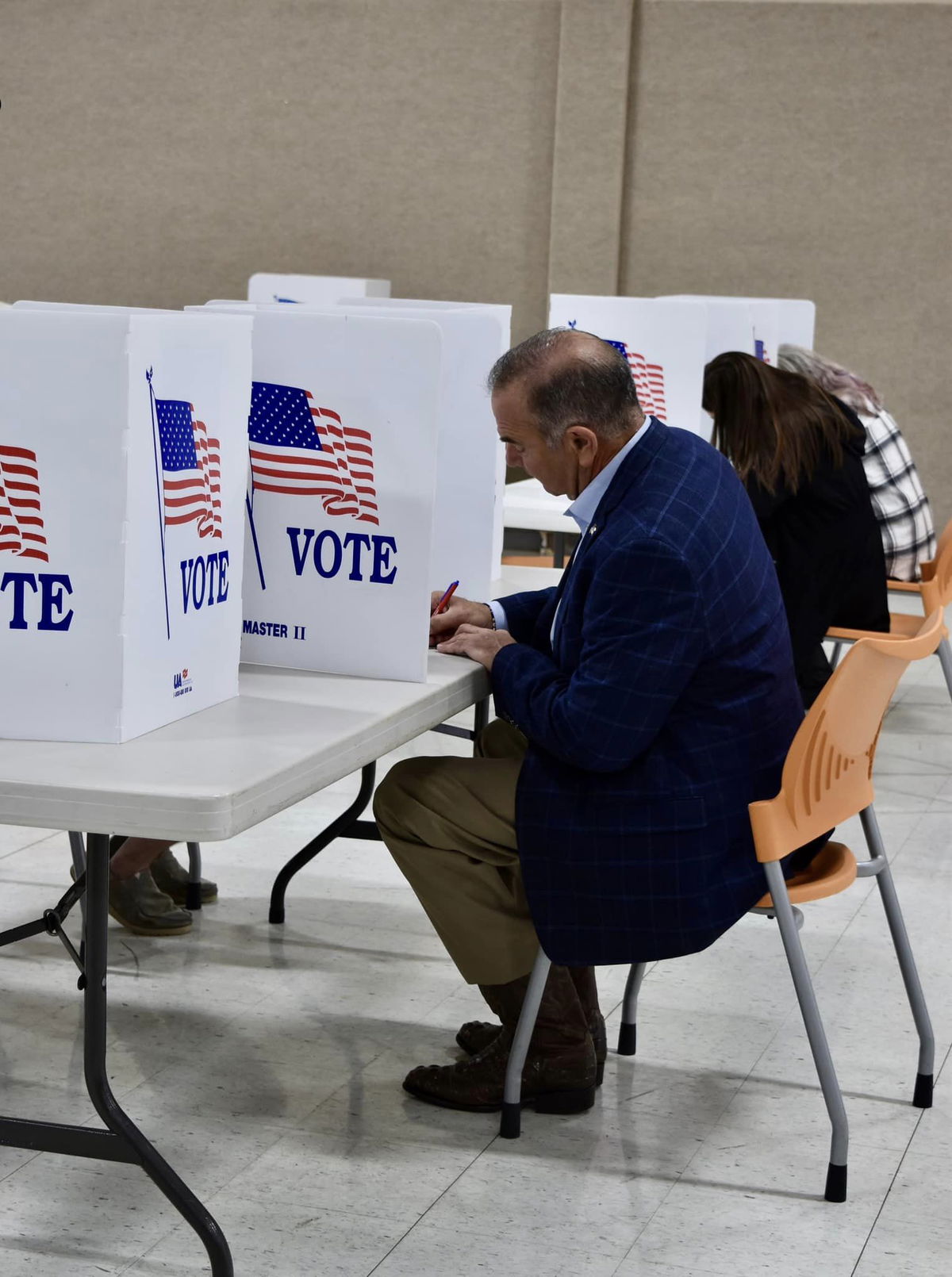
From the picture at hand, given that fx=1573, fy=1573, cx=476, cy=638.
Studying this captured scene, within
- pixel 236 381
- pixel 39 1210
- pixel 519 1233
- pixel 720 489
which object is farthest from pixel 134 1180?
pixel 720 489

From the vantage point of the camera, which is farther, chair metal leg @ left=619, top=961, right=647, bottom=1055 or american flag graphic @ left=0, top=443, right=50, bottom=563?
chair metal leg @ left=619, top=961, right=647, bottom=1055

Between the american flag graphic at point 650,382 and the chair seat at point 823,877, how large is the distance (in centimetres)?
195

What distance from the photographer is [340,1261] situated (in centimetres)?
175

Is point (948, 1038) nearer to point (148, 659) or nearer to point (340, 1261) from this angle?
point (340, 1261)

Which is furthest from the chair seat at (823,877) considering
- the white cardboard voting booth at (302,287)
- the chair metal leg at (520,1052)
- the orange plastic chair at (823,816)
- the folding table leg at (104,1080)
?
the white cardboard voting booth at (302,287)

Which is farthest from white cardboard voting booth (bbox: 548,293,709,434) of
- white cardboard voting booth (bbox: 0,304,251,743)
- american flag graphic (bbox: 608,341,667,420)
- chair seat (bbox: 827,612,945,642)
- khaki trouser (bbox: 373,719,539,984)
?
white cardboard voting booth (bbox: 0,304,251,743)

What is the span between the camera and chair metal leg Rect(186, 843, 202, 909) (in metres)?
2.88

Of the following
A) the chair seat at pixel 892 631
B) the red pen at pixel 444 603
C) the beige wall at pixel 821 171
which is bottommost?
the chair seat at pixel 892 631

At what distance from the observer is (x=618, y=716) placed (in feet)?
5.96

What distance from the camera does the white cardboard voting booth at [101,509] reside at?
58.0 inches

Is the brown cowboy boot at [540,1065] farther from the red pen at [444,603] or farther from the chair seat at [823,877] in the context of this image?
the red pen at [444,603]

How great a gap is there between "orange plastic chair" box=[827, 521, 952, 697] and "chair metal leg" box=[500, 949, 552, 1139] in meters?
1.53

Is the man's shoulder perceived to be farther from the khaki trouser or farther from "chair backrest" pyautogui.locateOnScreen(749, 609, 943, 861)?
the khaki trouser

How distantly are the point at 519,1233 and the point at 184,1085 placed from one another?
59 cm
